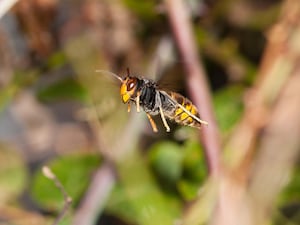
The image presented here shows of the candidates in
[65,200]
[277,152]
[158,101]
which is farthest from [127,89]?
[277,152]

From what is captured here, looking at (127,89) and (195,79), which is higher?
(195,79)

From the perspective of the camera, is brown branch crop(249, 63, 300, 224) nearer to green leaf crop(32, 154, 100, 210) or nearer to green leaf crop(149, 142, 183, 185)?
green leaf crop(149, 142, 183, 185)

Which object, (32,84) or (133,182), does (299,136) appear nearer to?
(133,182)

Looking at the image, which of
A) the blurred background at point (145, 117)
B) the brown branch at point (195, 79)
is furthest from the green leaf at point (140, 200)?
the brown branch at point (195, 79)

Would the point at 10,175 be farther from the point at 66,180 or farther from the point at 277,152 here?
the point at 277,152

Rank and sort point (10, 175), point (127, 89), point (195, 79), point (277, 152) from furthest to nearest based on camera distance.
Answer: point (10, 175) → point (195, 79) → point (277, 152) → point (127, 89)

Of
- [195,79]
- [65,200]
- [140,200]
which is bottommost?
[65,200]
